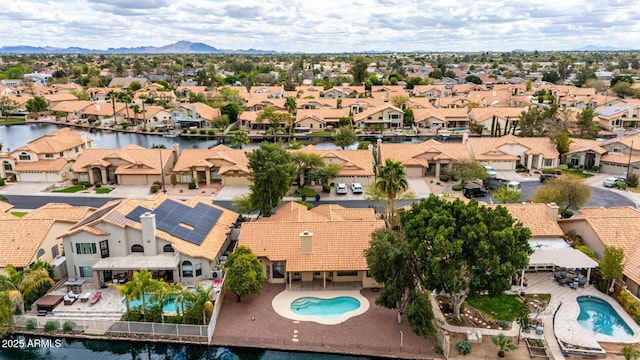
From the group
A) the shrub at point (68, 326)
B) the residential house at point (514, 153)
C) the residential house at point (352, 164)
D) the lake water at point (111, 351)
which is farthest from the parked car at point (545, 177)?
the shrub at point (68, 326)

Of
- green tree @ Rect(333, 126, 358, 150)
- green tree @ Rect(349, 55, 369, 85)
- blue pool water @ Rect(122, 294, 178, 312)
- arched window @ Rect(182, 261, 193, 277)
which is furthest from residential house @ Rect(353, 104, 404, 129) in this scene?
blue pool water @ Rect(122, 294, 178, 312)

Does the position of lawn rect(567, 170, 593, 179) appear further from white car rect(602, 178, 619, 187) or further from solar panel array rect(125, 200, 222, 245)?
solar panel array rect(125, 200, 222, 245)

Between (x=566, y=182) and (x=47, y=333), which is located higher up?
(x=566, y=182)

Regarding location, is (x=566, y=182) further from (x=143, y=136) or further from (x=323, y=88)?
(x=323, y=88)

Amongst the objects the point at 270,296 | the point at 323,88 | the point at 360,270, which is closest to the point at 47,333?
the point at 270,296

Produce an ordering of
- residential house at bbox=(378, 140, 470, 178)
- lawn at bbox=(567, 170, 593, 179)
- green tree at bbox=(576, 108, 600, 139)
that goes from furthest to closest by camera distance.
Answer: green tree at bbox=(576, 108, 600, 139) → lawn at bbox=(567, 170, 593, 179) → residential house at bbox=(378, 140, 470, 178)
